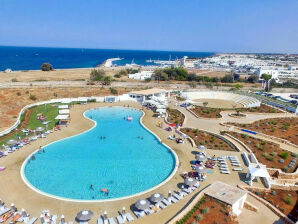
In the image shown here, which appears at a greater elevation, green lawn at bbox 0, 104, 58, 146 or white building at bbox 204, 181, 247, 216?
green lawn at bbox 0, 104, 58, 146

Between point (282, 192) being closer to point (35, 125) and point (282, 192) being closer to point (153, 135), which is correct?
point (153, 135)

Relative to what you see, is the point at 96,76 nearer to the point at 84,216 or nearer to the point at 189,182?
the point at 189,182

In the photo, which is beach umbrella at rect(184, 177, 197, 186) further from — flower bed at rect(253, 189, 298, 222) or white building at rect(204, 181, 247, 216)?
flower bed at rect(253, 189, 298, 222)

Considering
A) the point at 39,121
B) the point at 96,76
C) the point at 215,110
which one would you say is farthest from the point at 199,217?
the point at 96,76

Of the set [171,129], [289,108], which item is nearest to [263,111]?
[289,108]

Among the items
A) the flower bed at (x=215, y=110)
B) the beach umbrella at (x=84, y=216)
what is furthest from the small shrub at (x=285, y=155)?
the beach umbrella at (x=84, y=216)

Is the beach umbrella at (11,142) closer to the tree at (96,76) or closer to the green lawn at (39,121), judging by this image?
the green lawn at (39,121)

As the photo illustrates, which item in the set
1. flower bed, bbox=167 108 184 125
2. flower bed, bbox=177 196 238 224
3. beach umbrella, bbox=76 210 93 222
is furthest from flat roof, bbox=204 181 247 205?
flower bed, bbox=167 108 184 125
